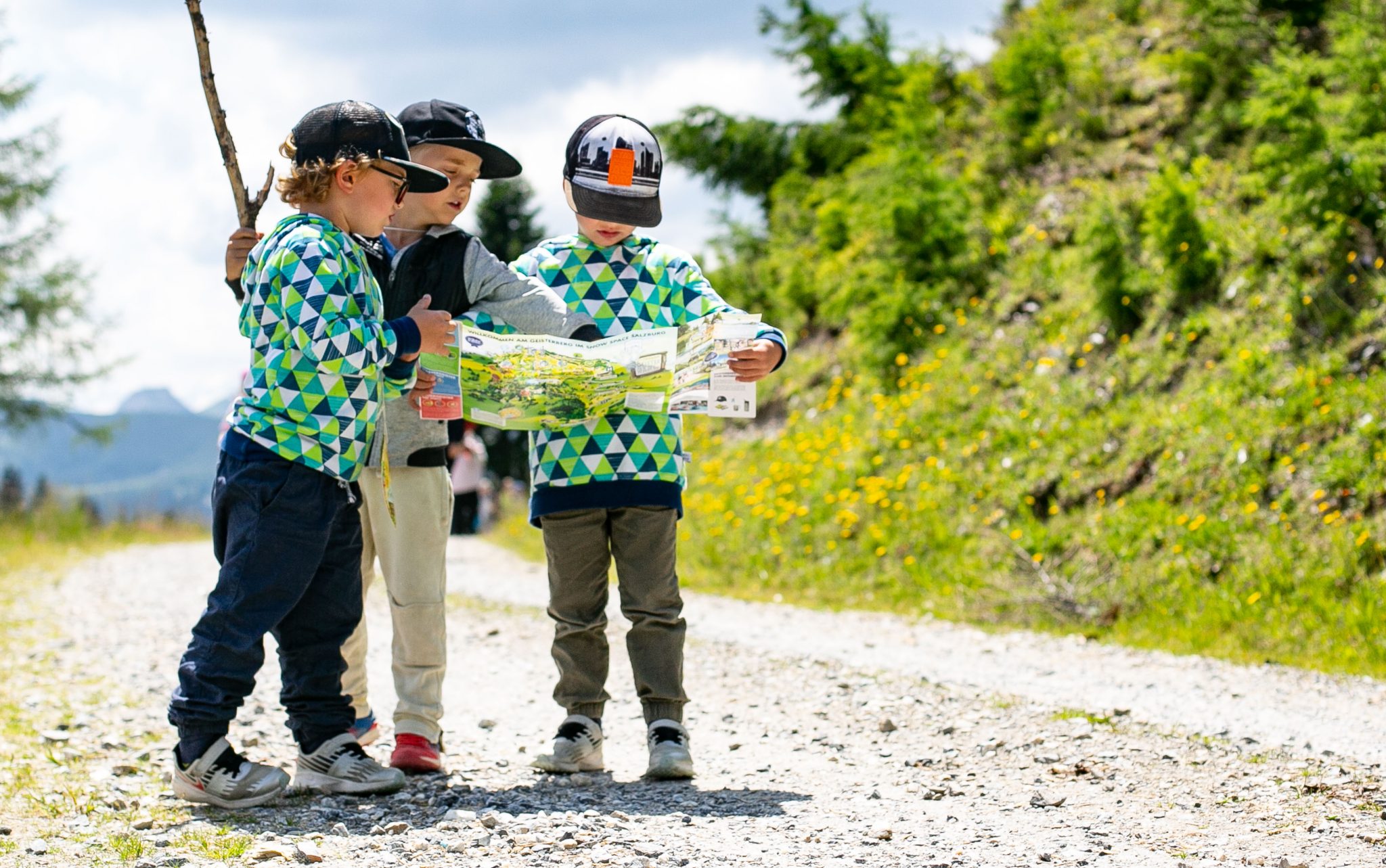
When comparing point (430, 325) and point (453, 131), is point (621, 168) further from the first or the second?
point (430, 325)

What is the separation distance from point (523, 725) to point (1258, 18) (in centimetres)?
841

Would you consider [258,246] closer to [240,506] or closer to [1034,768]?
[240,506]

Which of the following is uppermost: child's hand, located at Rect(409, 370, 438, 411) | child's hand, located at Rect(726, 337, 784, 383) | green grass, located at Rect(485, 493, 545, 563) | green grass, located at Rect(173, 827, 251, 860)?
child's hand, located at Rect(726, 337, 784, 383)

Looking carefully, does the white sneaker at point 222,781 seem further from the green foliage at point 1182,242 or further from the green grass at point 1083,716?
the green foliage at point 1182,242

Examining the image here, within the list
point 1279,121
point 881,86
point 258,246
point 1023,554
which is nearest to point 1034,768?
point 258,246

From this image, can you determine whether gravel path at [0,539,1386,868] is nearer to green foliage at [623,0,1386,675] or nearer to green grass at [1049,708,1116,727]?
green grass at [1049,708,1116,727]

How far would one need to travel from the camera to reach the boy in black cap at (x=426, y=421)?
3.81 m

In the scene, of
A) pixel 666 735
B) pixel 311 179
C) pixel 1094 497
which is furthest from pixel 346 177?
pixel 1094 497

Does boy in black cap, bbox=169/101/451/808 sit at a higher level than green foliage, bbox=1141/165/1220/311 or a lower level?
lower

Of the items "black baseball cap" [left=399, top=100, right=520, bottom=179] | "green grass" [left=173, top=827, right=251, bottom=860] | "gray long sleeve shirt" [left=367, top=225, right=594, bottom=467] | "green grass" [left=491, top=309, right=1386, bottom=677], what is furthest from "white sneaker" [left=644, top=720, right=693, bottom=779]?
"green grass" [left=491, top=309, right=1386, bottom=677]

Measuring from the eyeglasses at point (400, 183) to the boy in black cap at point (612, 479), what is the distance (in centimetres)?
45

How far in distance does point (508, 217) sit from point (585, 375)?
2606 cm

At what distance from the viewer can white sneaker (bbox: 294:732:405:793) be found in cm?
355

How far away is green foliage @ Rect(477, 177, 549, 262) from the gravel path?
22.7 meters
